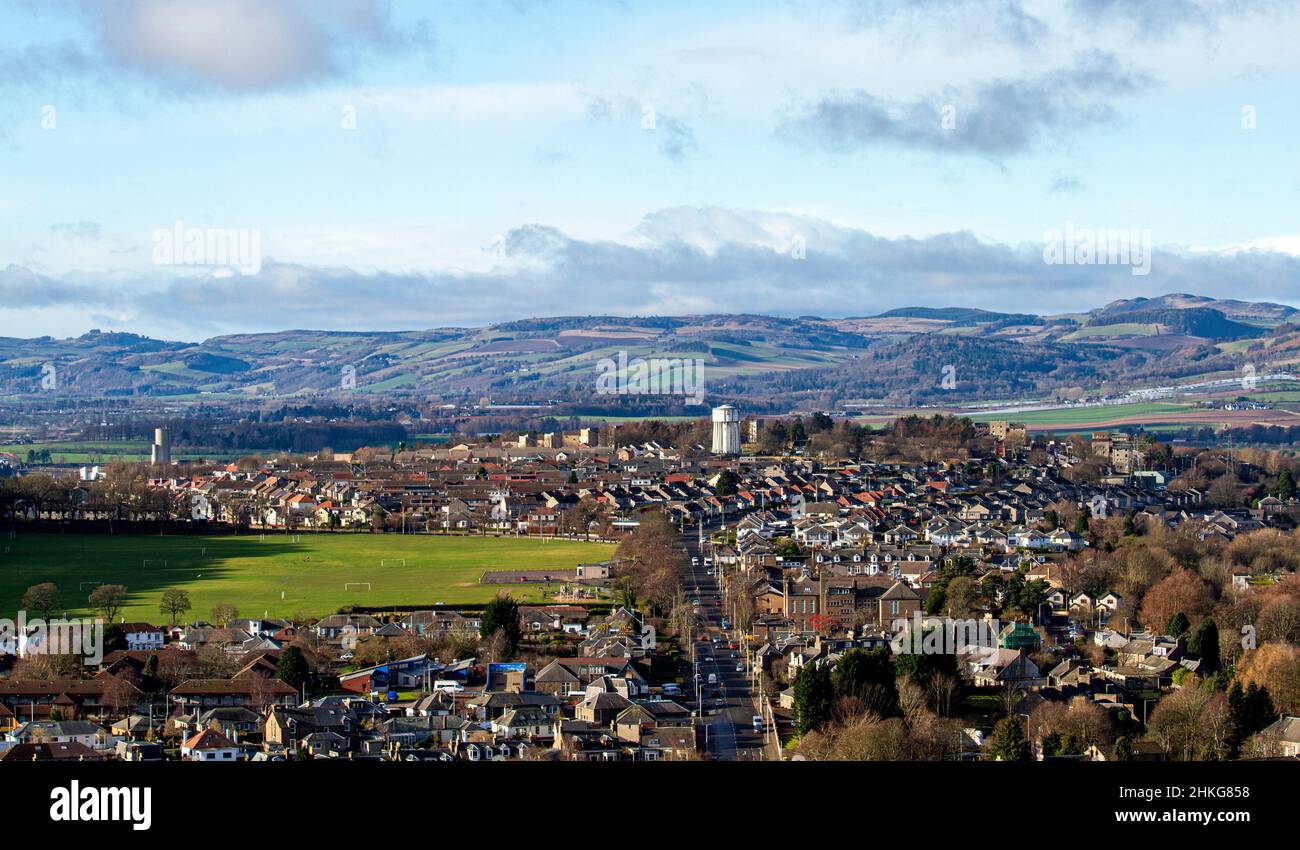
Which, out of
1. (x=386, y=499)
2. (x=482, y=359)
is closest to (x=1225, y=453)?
(x=386, y=499)

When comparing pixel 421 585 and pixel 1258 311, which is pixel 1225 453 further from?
pixel 1258 311

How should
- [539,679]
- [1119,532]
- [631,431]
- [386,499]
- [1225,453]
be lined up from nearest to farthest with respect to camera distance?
[539,679]
[1119,532]
[386,499]
[1225,453]
[631,431]

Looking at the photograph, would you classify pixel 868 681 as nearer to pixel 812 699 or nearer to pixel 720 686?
pixel 812 699

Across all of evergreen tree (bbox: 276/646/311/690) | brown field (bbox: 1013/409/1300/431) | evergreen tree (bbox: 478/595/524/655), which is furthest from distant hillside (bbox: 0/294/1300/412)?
evergreen tree (bbox: 276/646/311/690)

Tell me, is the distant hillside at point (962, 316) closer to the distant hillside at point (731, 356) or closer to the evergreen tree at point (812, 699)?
the distant hillside at point (731, 356)

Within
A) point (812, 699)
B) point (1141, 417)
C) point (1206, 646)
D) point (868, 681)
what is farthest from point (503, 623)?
point (1141, 417)
